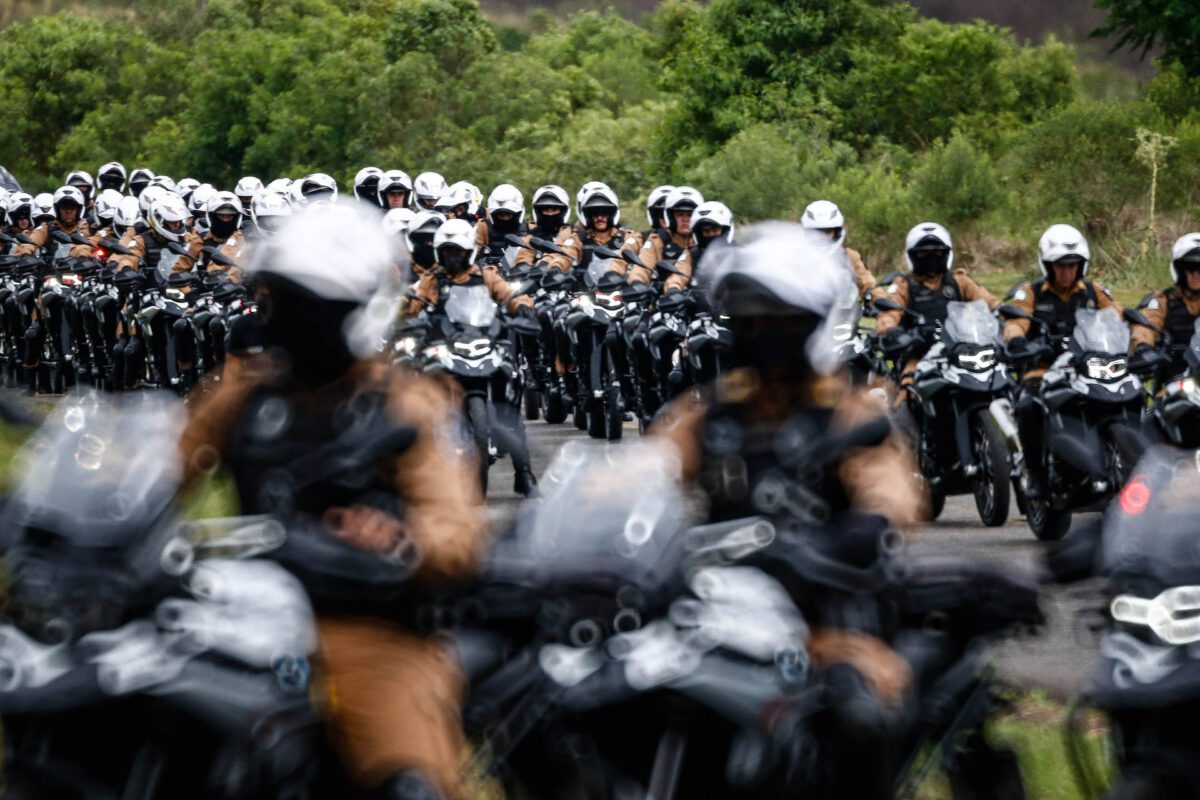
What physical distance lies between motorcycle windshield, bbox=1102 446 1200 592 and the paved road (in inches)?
12.4

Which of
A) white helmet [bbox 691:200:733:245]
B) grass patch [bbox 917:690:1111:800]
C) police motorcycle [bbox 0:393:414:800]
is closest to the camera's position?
police motorcycle [bbox 0:393:414:800]

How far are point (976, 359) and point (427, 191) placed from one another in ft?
39.1

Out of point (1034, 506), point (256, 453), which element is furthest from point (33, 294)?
point (256, 453)

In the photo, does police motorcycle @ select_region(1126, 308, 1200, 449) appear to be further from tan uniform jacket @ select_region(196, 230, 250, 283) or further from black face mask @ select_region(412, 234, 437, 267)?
tan uniform jacket @ select_region(196, 230, 250, 283)

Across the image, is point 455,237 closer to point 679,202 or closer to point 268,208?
point 679,202

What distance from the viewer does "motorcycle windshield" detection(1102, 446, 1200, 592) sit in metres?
5.22

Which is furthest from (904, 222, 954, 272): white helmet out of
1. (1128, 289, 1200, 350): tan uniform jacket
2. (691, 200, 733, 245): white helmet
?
(691, 200, 733, 245): white helmet

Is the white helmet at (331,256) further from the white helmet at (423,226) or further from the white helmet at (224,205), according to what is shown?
the white helmet at (224,205)

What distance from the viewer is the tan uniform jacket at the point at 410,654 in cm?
495

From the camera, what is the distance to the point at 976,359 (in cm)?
1381

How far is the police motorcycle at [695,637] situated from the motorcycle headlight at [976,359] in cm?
803

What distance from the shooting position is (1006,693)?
343 inches

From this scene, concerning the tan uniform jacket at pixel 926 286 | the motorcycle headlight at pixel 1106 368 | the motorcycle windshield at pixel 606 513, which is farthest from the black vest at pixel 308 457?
the tan uniform jacket at pixel 926 286

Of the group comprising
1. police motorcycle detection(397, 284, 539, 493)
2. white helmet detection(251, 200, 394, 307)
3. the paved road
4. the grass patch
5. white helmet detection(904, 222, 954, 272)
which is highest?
white helmet detection(251, 200, 394, 307)
